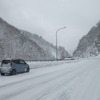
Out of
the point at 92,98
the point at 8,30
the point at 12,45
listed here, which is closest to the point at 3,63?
the point at 92,98

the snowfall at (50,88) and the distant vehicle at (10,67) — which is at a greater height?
the distant vehicle at (10,67)

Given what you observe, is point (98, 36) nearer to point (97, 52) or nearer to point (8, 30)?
point (97, 52)

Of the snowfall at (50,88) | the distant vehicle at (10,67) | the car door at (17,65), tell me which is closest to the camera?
the snowfall at (50,88)

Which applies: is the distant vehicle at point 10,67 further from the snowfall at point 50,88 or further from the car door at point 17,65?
the snowfall at point 50,88

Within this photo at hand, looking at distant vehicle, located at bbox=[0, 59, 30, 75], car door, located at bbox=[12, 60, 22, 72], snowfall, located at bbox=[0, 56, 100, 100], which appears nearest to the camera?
snowfall, located at bbox=[0, 56, 100, 100]

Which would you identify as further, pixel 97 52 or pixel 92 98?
pixel 97 52

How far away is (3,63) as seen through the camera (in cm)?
1672

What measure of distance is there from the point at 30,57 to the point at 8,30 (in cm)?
1643

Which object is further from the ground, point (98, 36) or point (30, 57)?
point (98, 36)

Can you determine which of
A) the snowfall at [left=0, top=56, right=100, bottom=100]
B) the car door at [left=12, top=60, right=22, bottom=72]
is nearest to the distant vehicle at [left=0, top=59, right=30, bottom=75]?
the car door at [left=12, top=60, right=22, bottom=72]

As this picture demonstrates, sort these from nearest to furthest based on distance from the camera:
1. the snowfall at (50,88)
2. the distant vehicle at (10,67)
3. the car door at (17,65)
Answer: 1. the snowfall at (50,88)
2. the distant vehicle at (10,67)
3. the car door at (17,65)

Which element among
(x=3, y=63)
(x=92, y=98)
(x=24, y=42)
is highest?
(x=24, y=42)

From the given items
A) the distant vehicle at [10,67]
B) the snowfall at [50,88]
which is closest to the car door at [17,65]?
the distant vehicle at [10,67]

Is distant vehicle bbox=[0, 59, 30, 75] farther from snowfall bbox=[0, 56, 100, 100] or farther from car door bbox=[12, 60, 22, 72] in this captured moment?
snowfall bbox=[0, 56, 100, 100]
